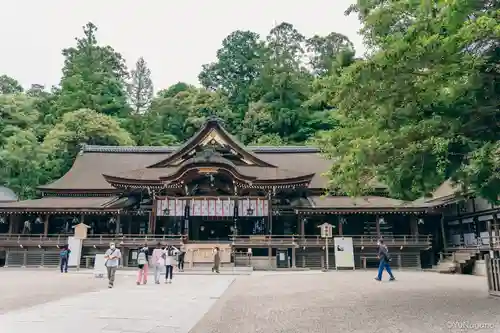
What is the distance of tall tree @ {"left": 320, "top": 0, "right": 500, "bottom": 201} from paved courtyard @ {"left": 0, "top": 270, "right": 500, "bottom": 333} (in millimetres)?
2470

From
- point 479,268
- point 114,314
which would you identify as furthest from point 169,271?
point 479,268

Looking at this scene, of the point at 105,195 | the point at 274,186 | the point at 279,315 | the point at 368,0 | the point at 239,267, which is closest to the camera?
the point at 279,315

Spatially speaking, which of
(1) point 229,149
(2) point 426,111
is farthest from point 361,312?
(1) point 229,149

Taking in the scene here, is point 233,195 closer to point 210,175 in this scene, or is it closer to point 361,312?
point 210,175

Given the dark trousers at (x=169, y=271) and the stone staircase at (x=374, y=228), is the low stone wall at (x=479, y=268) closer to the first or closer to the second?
the stone staircase at (x=374, y=228)

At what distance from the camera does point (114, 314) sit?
7.00 meters

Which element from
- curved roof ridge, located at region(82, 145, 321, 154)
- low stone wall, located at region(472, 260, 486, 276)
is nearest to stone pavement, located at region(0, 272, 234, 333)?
low stone wall, located at region(472, 260, 486, 276)

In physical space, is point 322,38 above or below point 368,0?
above

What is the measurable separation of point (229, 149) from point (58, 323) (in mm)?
21330

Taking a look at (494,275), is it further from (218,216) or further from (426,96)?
(218,216)

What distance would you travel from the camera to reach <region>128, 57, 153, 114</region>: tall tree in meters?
67.6

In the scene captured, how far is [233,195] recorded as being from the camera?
79.7 feet

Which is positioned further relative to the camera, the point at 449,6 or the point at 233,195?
the point at 233,195

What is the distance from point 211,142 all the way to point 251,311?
1965 cm
